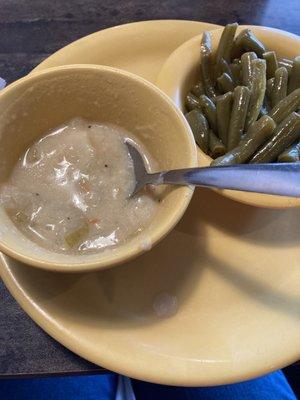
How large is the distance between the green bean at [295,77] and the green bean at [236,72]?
12 cm

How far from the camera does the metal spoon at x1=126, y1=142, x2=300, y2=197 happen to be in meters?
0.65

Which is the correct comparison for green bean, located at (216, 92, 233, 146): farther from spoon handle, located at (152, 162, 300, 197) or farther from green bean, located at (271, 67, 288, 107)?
spoon handle, located at (152, 162, 300, 197)

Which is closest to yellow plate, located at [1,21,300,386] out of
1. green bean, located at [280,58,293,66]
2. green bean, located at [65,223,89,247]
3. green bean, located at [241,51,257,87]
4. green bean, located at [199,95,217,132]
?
green bean, located at [65,223,89,247]

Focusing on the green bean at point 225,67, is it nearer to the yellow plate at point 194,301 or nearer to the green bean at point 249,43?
the green bean at point 249,43

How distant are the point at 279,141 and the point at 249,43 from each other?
0.29 meters

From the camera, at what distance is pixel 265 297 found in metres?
0.86

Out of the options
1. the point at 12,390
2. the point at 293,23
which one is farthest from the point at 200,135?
the point at 12,390

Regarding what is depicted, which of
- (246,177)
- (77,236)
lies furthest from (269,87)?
(77,236)

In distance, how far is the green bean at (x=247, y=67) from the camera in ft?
3.43

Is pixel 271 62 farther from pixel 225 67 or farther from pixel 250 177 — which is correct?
pixel 250 177

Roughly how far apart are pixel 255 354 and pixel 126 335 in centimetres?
22

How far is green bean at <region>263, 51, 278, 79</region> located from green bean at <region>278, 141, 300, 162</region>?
0.22 metres

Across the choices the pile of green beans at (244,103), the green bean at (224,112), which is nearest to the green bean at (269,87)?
the pile of green beans at (244,103)

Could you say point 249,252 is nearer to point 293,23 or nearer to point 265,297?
point 265,297
